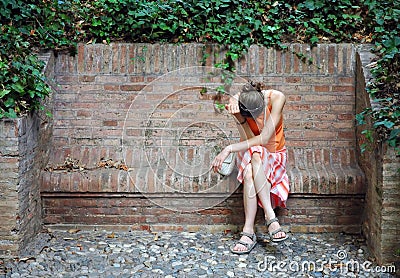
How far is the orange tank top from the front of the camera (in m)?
4.63

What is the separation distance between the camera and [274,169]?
471 cm

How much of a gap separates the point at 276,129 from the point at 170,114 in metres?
1.17

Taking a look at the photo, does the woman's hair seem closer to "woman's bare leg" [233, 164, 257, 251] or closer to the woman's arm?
the woman's arm

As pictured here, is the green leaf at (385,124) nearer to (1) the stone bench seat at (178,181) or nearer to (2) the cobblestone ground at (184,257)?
(1) the stone bench seat at (178,181)

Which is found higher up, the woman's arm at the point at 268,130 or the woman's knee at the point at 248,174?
the woman's arm at the point at 268,130

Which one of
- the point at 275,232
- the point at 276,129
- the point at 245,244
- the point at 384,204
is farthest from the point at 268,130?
the point at 384,204

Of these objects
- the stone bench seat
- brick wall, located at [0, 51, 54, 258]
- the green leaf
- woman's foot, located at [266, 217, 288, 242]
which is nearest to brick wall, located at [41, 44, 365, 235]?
the stone bench seat

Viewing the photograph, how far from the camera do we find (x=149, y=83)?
17.9 feet

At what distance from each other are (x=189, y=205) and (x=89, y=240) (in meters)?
0.89

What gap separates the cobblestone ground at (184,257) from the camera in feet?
13.8

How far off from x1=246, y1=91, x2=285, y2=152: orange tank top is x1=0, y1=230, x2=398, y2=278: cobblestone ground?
0.79 m

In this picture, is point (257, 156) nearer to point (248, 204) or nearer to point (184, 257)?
point (248, 204)

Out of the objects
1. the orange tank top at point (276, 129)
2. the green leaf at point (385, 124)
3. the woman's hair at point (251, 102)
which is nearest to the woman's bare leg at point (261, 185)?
the orange tank top at point (276, 129)

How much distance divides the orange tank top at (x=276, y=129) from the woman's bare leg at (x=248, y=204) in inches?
11.5
